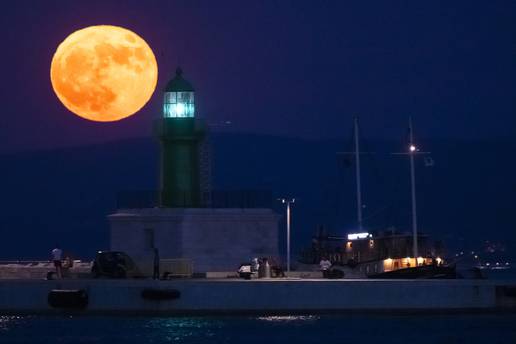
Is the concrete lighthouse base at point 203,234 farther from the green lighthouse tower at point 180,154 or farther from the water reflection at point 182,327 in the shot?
the water reflection at point 182,327

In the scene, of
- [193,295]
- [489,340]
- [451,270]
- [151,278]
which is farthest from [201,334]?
[451,270]

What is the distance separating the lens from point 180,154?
66.5 meters

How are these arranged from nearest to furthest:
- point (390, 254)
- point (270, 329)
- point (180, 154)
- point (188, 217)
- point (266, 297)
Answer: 1. point (270, 329)
2. point (266, 297)
3. point (188, 217)
4. point (180, 154)
5. point (390, 254)

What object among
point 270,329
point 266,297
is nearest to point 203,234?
point 266,297

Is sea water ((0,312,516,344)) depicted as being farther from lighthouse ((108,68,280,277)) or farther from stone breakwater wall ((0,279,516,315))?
lighthouse ((108,68,280,277))

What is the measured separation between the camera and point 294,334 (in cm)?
5331

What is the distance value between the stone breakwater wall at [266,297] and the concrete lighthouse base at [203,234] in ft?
28.5

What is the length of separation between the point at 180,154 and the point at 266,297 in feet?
43.2

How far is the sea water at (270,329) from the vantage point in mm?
52188

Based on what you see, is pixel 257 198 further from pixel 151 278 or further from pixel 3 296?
pixel 3 296

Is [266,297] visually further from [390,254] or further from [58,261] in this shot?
[390,254]

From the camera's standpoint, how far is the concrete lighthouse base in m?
64.6

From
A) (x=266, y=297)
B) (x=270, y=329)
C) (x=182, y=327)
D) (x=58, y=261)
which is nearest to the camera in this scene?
(x=270, y=329)

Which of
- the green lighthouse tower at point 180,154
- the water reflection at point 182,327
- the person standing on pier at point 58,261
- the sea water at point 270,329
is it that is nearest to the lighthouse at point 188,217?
the green lighthouse tower at point 180,154
